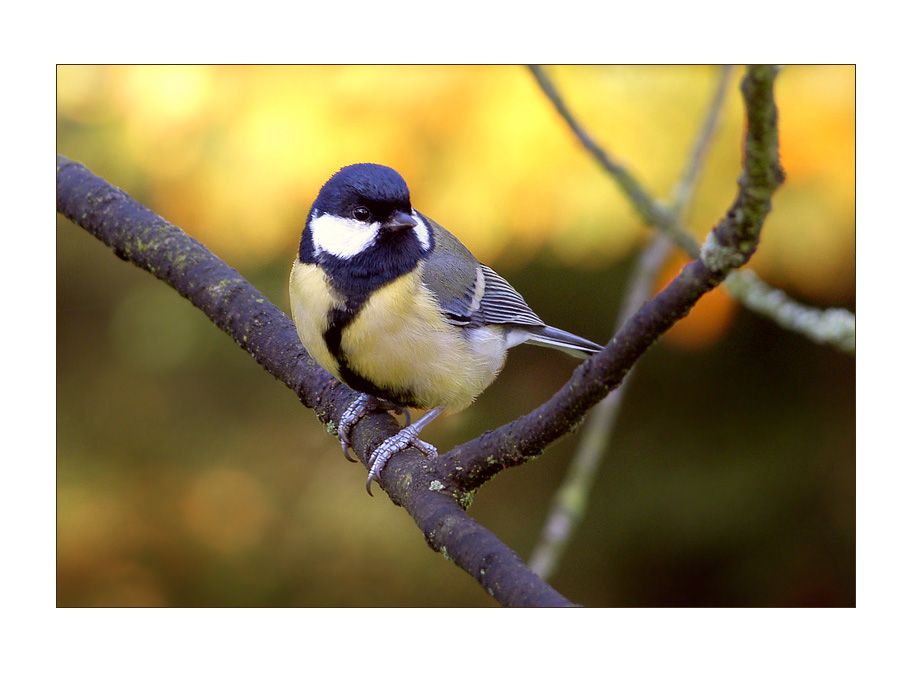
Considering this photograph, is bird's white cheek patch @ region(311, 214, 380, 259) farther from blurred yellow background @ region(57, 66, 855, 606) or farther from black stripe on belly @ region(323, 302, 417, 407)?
blurred yellow background @ region(57, 66, 855, 606)

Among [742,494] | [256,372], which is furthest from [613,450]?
[256,372]

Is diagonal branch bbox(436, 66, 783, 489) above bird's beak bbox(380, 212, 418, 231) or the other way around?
the other way around

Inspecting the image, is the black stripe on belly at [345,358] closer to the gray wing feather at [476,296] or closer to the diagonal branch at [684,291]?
the gray wing feather at [476,296]

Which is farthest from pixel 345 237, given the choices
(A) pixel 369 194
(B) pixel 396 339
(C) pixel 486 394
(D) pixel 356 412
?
(C) pixel 486 394

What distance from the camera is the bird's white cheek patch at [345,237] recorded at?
1.54 meters

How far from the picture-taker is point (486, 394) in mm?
2189

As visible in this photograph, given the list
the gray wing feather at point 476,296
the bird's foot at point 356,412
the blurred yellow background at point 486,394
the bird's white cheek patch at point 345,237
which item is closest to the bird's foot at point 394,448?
the bird's foot at point 356,412

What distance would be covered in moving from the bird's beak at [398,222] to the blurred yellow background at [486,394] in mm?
488

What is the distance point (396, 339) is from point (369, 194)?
0.29m

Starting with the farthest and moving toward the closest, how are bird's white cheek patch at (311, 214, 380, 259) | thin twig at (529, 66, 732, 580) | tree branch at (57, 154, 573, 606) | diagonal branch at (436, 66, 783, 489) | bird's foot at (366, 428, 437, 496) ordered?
thin twig at (529, 66, 732, 580) → tree branch at (57, 154, 573, 606) → bird's white cheek patch at (311, 214, 380, 259) → bird's foot at (366, 428, 437, 496) → diagonal branch at (436, 66, 783, 489)

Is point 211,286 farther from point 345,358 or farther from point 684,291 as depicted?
point 684,291

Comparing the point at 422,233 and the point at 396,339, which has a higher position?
the point at 422,233

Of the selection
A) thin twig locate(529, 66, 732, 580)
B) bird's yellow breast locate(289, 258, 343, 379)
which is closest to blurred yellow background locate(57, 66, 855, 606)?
thin twig locate(529, 66, 732, 580)

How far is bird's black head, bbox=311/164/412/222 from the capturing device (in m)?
1.52
